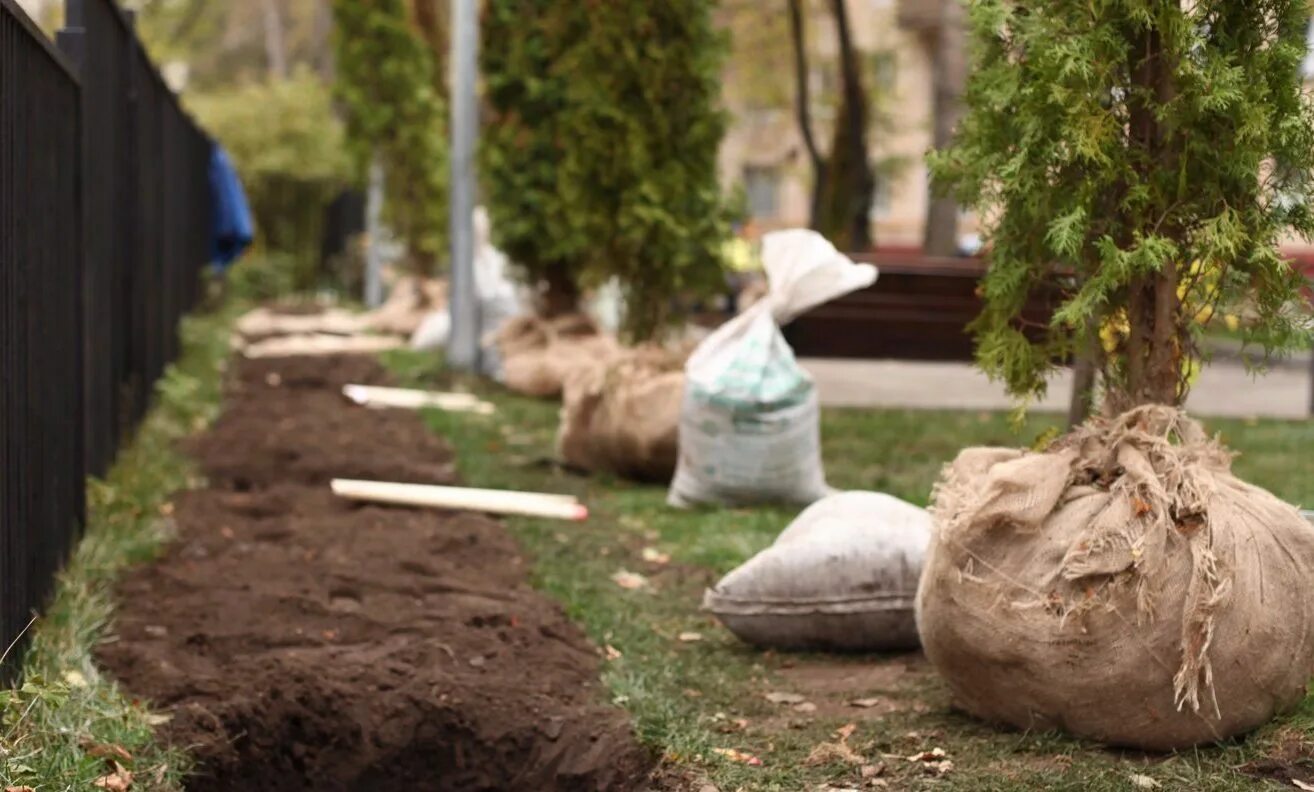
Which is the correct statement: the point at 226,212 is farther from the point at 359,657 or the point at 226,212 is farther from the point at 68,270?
the point at 359,657

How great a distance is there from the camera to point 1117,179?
15.0 ft

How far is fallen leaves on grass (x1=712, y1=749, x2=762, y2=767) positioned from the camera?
4394 millimetres

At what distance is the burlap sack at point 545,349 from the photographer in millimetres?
13109

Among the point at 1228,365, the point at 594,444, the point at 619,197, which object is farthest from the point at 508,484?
the point at 1228,365

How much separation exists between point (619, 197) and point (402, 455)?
2186mm

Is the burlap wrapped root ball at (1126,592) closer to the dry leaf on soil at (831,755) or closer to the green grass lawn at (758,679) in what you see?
the green grass lawn at (758,679)

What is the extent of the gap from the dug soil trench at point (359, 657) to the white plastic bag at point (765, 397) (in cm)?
108

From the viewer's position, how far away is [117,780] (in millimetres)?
4078

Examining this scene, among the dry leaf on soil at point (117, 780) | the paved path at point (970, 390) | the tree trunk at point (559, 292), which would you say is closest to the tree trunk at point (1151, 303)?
the dry leaf on soil at point (117, 780)

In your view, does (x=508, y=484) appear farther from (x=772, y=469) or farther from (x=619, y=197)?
(x=619, y=197)

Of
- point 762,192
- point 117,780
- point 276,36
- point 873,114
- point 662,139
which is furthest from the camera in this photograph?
point 276,36

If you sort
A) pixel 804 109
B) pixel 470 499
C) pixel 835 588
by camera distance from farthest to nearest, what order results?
pixel 804 109
pixel 470 499
pixel 835 588

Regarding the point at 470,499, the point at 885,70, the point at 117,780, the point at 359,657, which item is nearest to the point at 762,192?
the point at 885,70

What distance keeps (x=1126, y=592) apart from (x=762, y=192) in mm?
49839
